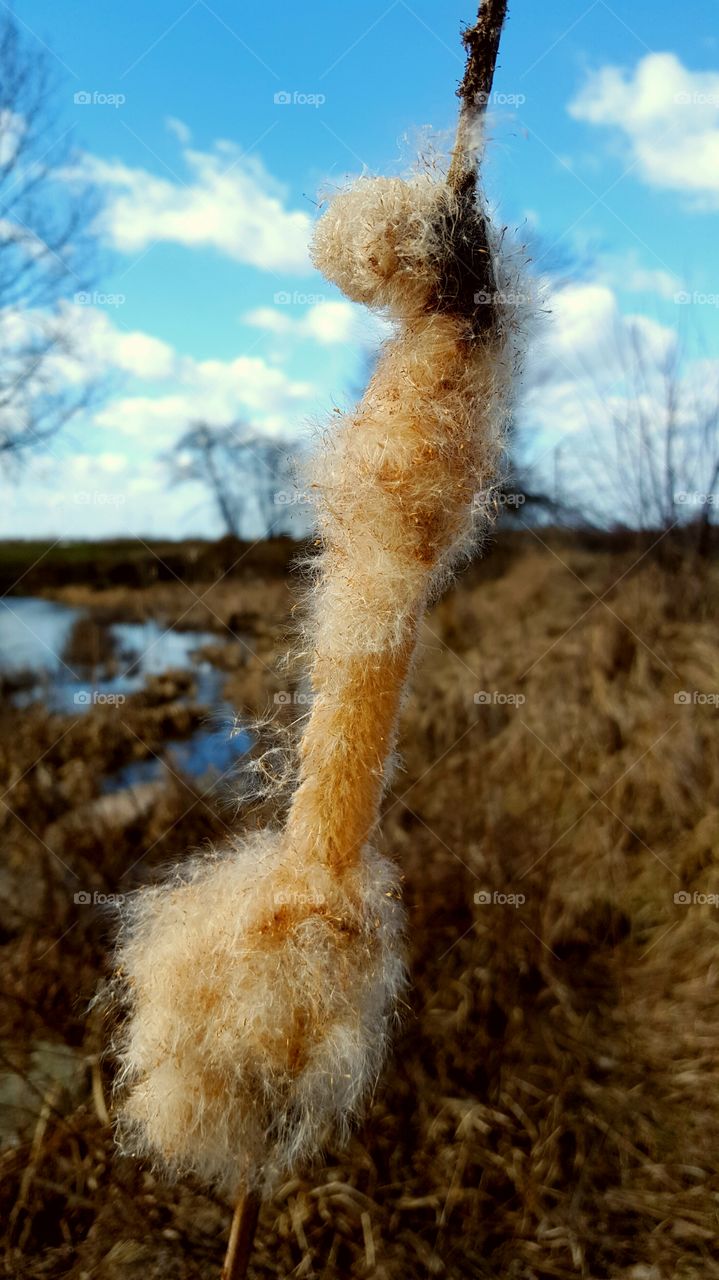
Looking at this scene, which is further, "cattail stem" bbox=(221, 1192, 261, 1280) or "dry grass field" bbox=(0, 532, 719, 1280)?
"dry grass field" bbox=(0, 532, 719, 1280)

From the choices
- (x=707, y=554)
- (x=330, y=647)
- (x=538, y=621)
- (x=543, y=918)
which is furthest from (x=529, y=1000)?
(x=707, y=554)

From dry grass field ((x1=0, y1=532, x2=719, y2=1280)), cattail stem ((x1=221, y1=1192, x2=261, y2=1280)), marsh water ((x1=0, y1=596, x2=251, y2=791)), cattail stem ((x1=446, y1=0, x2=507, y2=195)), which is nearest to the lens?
cattail stem ((x1=446, y1=0, x2=507, y2=195))

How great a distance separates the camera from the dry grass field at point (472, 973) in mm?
946

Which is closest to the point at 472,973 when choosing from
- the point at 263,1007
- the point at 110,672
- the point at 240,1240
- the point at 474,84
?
the point at 240,1240

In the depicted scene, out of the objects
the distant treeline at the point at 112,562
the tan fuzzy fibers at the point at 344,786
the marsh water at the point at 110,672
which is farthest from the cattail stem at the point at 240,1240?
the distant treeline at the point at 112,562

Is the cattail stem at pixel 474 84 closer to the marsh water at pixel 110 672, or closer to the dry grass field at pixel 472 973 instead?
the dry grass field at pixel 472 973

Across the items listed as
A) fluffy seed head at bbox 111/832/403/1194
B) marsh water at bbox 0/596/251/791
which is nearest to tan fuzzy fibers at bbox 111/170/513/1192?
fluffy seed head at bbox 111/832/403/1194

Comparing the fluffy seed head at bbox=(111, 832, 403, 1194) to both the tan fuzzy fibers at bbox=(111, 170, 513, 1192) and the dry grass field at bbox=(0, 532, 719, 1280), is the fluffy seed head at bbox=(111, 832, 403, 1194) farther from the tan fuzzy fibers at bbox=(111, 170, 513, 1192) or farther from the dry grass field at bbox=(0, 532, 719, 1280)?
the dry grass field at bbox=(0, 532, 719, 1280)

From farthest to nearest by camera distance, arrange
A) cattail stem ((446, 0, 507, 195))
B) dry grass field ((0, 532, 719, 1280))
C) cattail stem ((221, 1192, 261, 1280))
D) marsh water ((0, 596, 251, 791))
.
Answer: marsh water ((0, 596, 251, 791)), dry grass field ((0, 532, 719, 1280)), cattail stem ((221, 1192, 261, 1280)), cattail stem ((446, 0, 507, 195))

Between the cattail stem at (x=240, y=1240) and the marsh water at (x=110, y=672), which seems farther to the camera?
the marsh water at (x=110, y=672)

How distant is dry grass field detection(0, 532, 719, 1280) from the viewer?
3.10ft

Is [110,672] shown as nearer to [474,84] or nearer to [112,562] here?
[112,562]

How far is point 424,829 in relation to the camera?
60.2 inches

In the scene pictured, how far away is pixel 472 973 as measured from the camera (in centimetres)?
133
